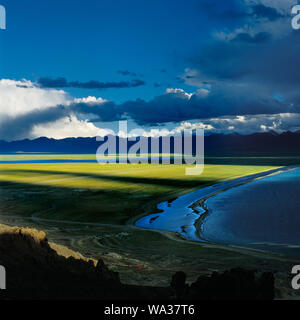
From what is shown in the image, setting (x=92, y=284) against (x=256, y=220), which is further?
(x=256, y=220)

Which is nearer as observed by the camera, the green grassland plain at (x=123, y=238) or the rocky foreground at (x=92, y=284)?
the rocky foreground at (x=92, y=284)

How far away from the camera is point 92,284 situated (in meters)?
8.56

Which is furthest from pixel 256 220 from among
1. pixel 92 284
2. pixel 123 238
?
pixel 92 284

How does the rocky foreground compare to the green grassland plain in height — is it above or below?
above

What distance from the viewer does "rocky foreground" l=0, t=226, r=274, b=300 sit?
325 inches

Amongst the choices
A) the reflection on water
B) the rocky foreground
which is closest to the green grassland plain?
the rocky foreground

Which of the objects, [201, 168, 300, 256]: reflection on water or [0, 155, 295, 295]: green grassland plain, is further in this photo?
[201, 168, 300, 256]: reflection on water

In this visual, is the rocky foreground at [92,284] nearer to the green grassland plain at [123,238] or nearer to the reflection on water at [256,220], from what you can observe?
the green grassland plain at [123,238]

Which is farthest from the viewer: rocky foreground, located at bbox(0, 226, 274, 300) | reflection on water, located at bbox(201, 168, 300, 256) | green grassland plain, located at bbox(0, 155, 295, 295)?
reflection on water, located at bbox(201, 168, 300, 256)

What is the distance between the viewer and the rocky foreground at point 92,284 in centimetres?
825

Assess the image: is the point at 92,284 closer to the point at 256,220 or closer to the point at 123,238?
the point at 123,238

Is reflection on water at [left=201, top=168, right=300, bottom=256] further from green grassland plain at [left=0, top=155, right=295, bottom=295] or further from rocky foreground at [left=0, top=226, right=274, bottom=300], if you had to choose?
rocky foreground at [left=0, top=226, right=274, bottom=300]

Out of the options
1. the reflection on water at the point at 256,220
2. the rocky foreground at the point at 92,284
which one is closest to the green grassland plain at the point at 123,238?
the rocky foreground at the point at 92,284

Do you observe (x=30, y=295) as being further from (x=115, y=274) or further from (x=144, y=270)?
(x=144, y=270)
